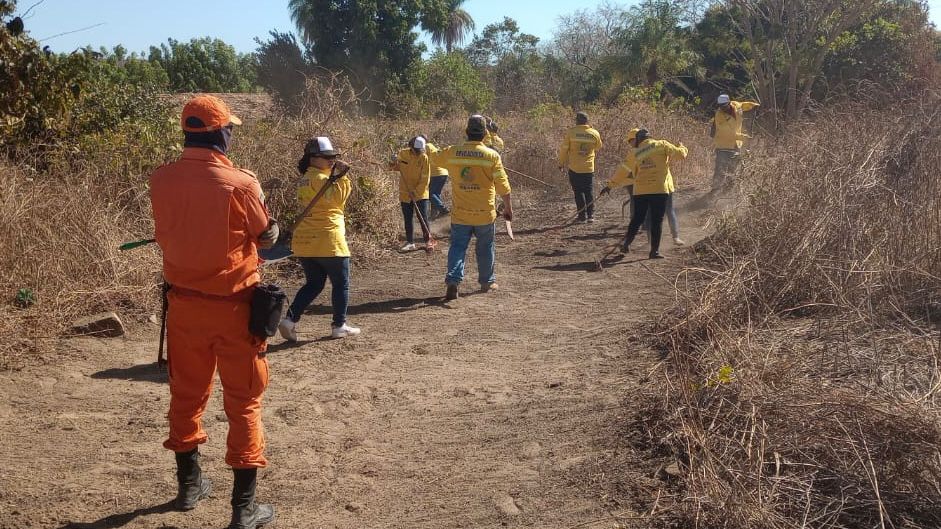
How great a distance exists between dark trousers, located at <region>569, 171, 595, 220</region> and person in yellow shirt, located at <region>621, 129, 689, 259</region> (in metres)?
2.59

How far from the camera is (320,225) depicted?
6461mm

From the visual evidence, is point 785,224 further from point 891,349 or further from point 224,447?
point 224,447

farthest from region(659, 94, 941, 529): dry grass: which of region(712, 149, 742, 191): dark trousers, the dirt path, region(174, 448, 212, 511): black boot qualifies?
region(712, 149, 742, 191): dark trousers

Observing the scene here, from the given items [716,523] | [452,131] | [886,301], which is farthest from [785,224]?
[452,131]

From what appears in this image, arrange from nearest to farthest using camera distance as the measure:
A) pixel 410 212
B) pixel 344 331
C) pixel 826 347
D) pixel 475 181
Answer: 1. pixel 826 347
2. pixel 344 331
3. pixel 475 181
4. pixel 410 212

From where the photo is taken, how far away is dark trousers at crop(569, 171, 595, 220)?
12438 millimetres

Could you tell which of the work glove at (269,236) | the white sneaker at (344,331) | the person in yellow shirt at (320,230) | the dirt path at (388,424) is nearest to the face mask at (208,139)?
the work glove at (269,236)

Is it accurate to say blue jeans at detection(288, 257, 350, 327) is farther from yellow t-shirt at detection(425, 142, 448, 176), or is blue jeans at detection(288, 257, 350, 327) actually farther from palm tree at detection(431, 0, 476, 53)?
palm tree at detection(431, 0, 476, 53)

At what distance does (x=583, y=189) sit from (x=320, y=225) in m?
6.83

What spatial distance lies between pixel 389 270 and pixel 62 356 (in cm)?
428

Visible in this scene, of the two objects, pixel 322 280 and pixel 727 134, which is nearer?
pixel 322 280

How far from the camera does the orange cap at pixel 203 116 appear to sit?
3.59 m

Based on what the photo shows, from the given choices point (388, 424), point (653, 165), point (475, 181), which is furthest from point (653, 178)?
point (388, 424)

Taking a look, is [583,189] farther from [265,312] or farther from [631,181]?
[265,312]
